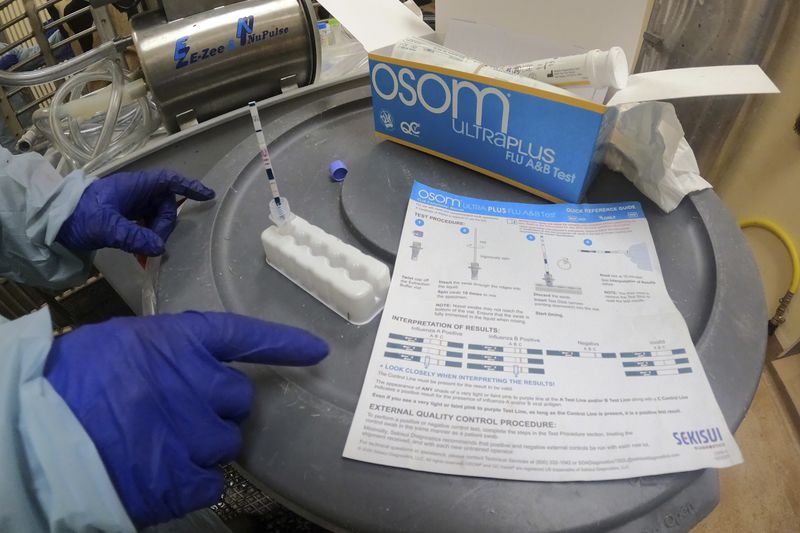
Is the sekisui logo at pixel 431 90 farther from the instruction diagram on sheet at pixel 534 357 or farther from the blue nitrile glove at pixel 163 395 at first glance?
the blue nitrile glove at pixel 163 395

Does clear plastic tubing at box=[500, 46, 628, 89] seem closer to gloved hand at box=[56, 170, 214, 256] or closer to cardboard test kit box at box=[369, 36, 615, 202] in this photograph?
cardboard test kit box at box=[369, 36, 615, 202]

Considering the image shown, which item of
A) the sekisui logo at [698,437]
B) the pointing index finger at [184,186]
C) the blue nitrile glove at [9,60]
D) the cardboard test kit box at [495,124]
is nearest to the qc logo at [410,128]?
the cardboard test kit box at [495,124]

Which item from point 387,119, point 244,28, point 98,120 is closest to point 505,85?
point 387,119

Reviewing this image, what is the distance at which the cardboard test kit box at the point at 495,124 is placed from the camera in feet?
1.59

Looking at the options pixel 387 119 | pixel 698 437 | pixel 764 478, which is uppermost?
pixel 387 119

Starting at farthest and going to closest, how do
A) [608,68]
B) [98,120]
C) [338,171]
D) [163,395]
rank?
[98,120] < [338,171] < [608,68] < [163,395]

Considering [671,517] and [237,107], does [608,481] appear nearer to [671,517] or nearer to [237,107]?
[671,517]

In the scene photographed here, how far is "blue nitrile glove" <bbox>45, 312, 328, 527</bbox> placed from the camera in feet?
1.14

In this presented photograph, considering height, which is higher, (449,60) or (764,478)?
(449,60)

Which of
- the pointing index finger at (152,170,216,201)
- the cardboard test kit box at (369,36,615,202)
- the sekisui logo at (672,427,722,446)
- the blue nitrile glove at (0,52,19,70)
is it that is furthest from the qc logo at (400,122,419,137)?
the blue nitrile glove at (0,52,19,70)

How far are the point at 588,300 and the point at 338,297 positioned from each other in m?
0.23

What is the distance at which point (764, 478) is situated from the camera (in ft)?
2.95

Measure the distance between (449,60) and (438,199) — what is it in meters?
0.15

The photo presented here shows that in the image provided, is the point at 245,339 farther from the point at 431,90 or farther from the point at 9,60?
the point at 9,60
